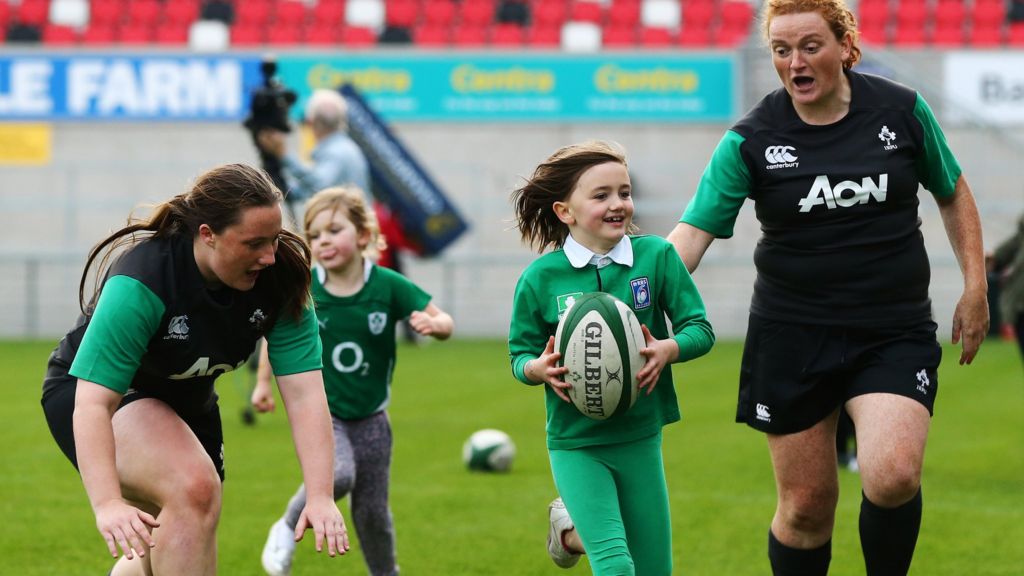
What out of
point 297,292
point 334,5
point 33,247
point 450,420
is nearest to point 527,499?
point 450,420

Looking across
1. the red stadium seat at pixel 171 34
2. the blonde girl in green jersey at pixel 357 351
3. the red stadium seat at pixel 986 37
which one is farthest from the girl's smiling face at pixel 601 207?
the red stadium seat at pixel 171 34

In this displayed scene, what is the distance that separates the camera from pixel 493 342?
19.9m

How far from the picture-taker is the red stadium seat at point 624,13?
22.8 m

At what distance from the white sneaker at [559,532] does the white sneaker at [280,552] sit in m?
1.34

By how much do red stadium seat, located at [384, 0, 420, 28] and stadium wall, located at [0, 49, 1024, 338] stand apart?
2.54 metres

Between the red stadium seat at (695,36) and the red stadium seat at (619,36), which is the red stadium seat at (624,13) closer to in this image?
the red stadium seat at (619,36)

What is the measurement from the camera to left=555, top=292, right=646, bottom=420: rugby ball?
13.9 ft

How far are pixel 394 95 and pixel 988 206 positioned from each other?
326 inches

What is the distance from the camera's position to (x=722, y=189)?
4.72m

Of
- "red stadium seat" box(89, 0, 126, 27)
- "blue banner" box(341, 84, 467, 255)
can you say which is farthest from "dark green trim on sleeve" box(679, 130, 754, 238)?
"red stadium seat" box(89, 0, 126, 27)

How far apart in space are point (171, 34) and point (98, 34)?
1.12 m

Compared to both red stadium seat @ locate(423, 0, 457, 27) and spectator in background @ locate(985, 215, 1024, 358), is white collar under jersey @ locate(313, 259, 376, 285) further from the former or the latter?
red stadium seat @ locate(423, 0, 457, 27)

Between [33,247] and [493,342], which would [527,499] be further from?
[33,247]

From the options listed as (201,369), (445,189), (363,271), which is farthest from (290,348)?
(445,189)
